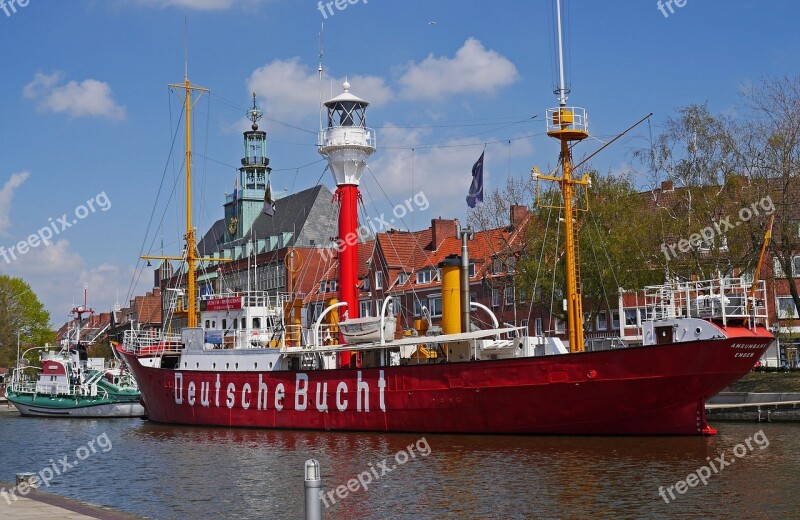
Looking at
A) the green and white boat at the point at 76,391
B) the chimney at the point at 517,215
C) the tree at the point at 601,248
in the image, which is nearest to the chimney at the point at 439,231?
the chimney at the point at 517,215

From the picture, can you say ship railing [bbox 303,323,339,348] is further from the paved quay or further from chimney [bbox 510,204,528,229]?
chimney [bbox 510,204,528,229]

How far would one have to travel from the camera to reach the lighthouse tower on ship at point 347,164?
41.1 meters

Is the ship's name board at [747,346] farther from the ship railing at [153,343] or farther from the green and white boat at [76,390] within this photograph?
the green and white boat at [76,390]

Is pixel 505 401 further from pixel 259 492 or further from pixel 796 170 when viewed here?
pixel 796 170

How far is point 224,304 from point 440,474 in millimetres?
23679

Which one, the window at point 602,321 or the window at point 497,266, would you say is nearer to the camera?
the window at point 602,321

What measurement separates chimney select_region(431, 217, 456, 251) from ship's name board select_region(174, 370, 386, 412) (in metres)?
33.4

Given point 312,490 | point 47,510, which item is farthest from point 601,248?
point 312,490

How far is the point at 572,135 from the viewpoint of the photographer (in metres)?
36.0

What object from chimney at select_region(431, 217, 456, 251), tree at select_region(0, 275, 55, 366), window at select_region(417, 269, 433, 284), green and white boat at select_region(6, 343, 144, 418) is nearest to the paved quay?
green and white boat at select_region(6, 343, 144, 418)

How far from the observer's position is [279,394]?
Answer: 39.3m

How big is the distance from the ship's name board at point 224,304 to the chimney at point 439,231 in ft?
98.0

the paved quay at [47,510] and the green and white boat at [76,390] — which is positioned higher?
the green and white boat at [76,390]

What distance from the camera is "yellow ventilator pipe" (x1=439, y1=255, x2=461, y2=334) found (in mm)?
35625
